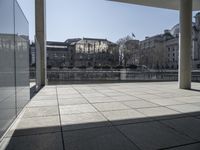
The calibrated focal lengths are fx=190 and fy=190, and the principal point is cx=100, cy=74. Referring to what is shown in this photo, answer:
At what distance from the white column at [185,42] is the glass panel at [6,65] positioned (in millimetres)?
9509

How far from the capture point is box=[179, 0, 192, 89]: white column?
10.8 metres

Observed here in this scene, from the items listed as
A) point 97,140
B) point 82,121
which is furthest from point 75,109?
point 97,140

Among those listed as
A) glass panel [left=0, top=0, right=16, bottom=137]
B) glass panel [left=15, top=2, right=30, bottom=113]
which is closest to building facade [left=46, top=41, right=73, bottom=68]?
glass panel [left=15, top=2, right=30, bottom=113]

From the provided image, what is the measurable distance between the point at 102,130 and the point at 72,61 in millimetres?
83086

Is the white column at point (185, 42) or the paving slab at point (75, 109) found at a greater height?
the white column at point (185, 42)

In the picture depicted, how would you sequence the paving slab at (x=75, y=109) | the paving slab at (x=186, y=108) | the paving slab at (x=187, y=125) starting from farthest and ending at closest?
the paving slab at (x=186, y=108) → the paving slab at (x=75, y=109) → the paving slab at (x=187, y=125)

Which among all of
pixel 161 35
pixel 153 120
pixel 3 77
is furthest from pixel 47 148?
pixel 161 35

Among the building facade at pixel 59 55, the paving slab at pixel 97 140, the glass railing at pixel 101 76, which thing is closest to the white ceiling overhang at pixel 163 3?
the glass railing at pixel 101 76

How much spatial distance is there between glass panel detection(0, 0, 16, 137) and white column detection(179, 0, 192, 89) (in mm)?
9509

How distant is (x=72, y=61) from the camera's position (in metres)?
85.8

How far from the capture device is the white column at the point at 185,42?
10.8 metres

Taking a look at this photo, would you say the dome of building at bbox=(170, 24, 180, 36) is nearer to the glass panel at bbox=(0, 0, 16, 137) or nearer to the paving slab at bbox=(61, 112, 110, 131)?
the paving slab at bbox=(61, 112, 110, 131)

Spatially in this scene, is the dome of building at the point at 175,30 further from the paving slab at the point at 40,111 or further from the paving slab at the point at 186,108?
the paving slab at the point at 40,111

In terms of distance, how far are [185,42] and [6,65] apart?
395 inches
